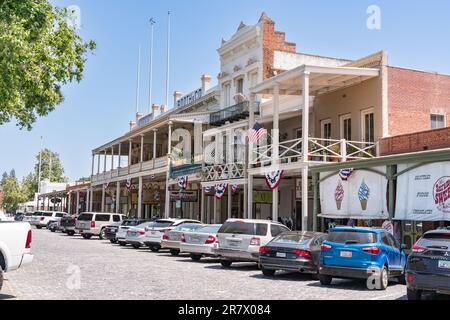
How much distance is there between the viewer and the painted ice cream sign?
56.0ft

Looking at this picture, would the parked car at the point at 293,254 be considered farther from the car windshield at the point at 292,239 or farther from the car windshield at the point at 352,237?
the car windshield at the point at 352,237

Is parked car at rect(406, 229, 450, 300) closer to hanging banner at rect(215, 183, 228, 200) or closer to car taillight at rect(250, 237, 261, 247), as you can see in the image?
car taillight at rect(250, 237, 261, 247)

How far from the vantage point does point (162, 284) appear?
13086 mm

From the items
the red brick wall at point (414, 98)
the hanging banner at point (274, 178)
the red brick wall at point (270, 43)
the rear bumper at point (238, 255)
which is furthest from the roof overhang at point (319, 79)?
the rear bumper at point (238, 255)

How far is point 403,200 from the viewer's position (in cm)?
1862

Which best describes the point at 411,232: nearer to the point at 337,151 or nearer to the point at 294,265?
the point at 337,151

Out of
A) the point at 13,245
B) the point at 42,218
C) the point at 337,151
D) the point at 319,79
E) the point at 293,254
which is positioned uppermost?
the point at 319,79

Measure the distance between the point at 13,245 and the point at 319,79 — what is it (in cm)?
1733

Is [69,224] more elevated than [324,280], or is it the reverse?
[69,224]

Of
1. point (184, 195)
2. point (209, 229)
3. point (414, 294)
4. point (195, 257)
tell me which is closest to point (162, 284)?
point (414, 294)

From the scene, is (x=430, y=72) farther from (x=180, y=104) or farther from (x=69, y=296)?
(x=180, y=104)

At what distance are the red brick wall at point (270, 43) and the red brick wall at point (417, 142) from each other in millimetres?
11765
